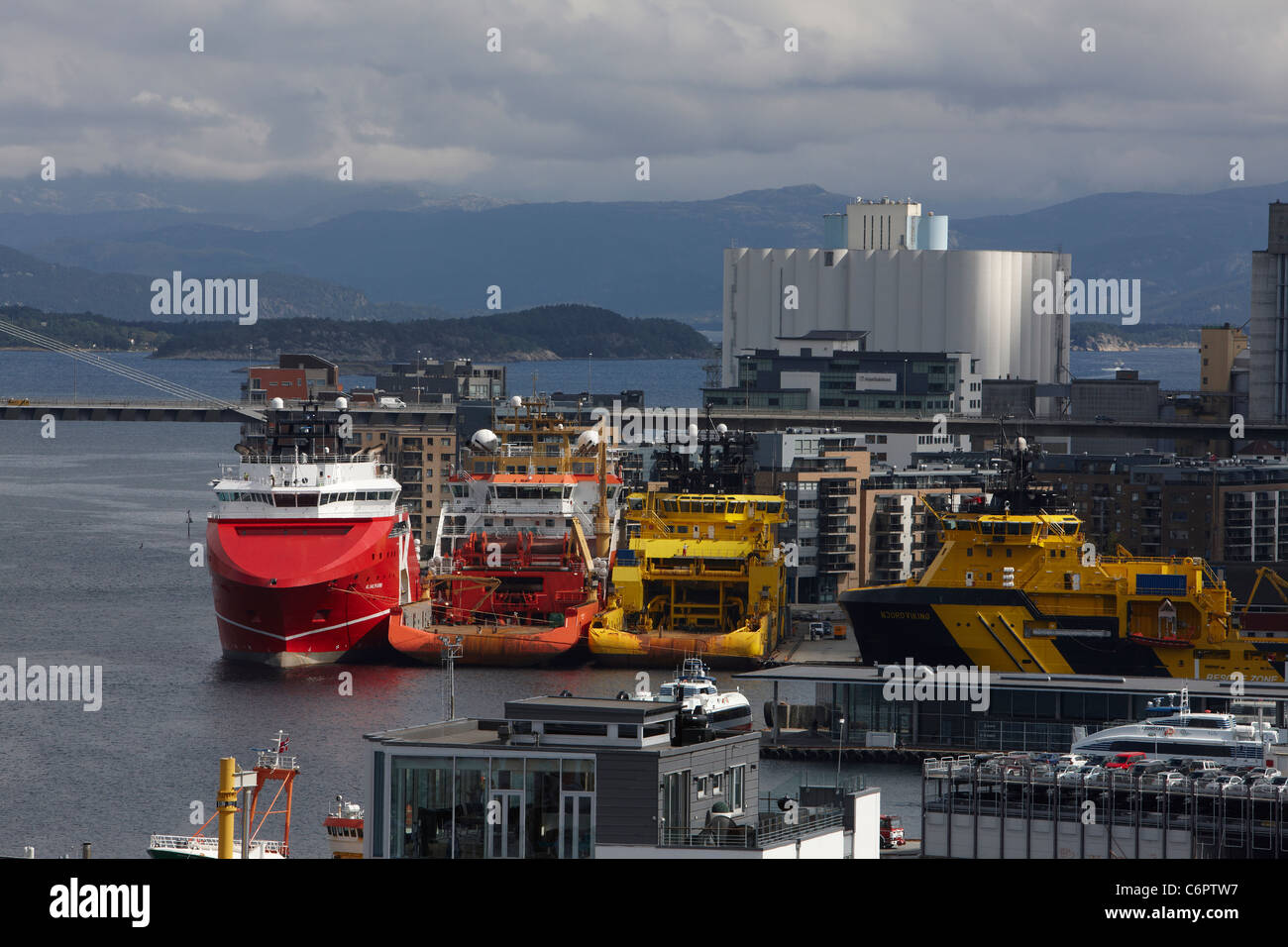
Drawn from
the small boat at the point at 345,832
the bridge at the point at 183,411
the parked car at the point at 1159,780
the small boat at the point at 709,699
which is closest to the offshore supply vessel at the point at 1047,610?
the small boat at the point at 709,699

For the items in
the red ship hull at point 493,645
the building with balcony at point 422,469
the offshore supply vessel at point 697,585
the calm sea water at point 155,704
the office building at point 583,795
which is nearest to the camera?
the office building at point 583,795

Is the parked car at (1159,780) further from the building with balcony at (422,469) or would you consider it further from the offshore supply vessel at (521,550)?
the building with balcony at (422,469)

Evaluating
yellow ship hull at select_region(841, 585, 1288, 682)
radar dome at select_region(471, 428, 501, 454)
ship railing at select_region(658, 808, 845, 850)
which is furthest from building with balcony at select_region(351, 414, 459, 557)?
ship railing at select_region(658, 808, 845, 850)

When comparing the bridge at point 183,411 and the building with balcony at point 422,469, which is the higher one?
the bridge at point 183,411

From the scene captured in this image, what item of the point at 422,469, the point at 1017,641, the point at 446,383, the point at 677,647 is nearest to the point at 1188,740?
the point at 1017,641

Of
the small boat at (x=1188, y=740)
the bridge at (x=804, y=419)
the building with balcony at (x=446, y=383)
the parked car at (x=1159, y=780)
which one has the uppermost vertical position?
the building with balcony at (x=446, y=383)

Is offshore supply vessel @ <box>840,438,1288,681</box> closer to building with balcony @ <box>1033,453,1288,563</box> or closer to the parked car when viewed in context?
building with balcony @ <box>1033,453,1288,563</box>

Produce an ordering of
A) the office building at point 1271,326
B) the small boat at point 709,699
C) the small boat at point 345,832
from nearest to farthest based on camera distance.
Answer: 1. the small boat at point 345,832
2. the small boat at point 709,699
3. the office building at point 1271,326
